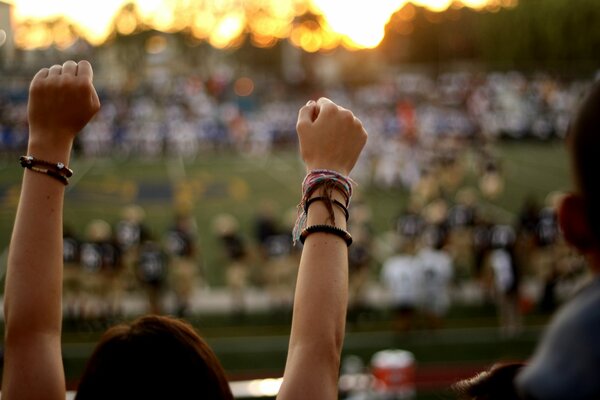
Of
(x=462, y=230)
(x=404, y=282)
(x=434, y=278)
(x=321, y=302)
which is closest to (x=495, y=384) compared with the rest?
(x=321, y=302)

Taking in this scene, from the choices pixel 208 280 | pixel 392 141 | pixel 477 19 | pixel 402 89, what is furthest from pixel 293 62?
pixel 208 280

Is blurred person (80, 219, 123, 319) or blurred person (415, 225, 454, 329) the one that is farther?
blurred person (80, 219, 123, 319)

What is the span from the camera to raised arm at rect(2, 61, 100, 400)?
1419 mm

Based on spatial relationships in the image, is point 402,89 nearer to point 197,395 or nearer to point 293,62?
point 293,62

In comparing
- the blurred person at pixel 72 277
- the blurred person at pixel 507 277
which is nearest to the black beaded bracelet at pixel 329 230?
the blurred person at pixel 507 277

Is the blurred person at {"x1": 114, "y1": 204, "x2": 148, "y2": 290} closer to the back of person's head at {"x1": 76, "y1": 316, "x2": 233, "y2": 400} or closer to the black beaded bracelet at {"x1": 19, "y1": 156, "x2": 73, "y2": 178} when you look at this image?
the black beaded bracelet at {"x1": 19, "y1": 156, "x2": 73, "y2": 178}

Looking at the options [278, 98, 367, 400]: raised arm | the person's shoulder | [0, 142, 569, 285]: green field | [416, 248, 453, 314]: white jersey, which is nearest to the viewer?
the person's shoulder

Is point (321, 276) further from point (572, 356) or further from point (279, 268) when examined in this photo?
point (279, 268)

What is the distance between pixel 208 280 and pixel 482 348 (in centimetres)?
591

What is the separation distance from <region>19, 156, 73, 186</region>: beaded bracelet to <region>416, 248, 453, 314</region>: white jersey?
968cm

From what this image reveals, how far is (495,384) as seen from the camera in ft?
4.08

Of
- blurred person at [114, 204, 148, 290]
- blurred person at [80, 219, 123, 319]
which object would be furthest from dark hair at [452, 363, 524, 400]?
blurred person at [114, 204, 148, 290]

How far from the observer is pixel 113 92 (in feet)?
135

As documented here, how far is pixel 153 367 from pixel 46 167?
0.52 m
